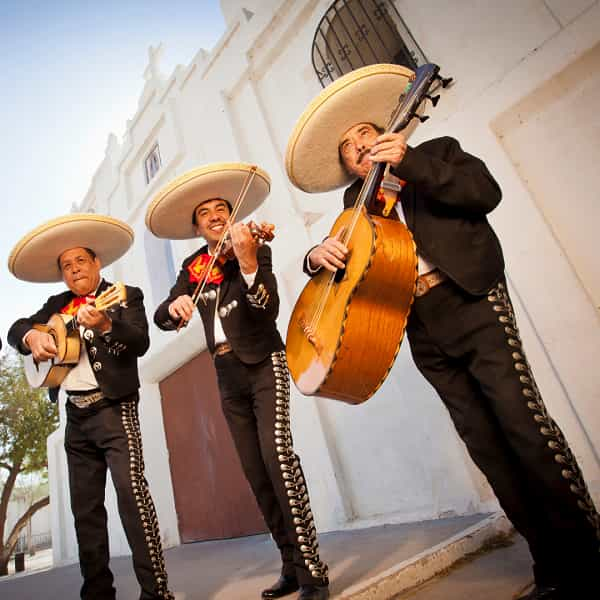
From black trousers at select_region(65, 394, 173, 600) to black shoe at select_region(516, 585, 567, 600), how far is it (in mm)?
1565

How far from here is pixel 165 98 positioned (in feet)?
24.4

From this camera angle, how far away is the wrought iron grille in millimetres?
4047

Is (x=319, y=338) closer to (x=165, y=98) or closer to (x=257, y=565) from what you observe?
(x=257, y=565)

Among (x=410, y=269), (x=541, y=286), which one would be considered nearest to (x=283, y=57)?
(x=541, y=286)

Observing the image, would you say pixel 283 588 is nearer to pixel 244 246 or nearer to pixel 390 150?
pixel 244 246

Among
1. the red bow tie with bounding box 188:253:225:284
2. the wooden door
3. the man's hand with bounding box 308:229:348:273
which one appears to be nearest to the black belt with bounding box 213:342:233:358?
the red bow tie with bounding box 188:253:225:284

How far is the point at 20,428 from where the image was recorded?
13.0 metres

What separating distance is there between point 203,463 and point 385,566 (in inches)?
161

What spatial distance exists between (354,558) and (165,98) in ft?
24.4

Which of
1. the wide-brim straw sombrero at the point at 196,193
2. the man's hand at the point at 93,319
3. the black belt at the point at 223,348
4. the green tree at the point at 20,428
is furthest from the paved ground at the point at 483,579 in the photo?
the green tree at the point at 20,428

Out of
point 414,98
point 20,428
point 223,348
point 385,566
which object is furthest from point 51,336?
point 20,428

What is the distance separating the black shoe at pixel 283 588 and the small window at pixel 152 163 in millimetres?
7142

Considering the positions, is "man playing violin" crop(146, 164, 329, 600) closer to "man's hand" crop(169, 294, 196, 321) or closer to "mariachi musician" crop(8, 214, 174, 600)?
"man's hand" crop(169, 294, 196, 321)

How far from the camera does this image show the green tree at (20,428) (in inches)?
508
